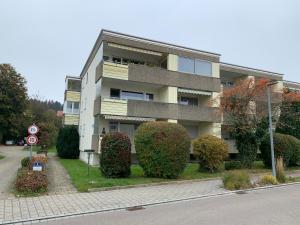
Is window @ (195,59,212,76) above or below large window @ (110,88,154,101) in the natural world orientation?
above

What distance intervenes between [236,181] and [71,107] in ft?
88.9

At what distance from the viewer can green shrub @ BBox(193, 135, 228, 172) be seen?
1880 centimetres

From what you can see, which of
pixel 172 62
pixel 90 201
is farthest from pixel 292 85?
pixel 90 201

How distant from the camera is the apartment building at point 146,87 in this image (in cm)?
2417

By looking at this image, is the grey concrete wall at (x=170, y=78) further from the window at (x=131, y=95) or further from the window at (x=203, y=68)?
the window at (x=131, y=95)

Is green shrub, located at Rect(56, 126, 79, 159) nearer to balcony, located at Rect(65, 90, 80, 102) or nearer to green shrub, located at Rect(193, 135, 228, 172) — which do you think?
balcony, located at Rect(65, 90, 80, 102)

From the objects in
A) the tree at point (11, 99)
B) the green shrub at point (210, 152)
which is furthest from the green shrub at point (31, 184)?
the tree at point (11, 99)

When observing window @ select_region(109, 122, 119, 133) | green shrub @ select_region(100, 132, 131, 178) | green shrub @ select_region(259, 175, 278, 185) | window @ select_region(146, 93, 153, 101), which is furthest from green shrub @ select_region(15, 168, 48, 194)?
Result: window @ select_region(146, 93, 153, 101)

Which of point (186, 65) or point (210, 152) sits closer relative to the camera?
point (210, 152)

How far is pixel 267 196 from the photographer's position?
12.1m

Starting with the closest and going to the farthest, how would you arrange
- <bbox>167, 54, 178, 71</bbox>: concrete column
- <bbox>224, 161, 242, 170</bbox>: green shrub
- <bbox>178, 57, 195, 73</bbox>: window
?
1. <bbox>224, 161, 242, 170</bbox>: green shrub
2. <bbox>167, 54, 178, 71</bbox>: concrete column
3. <bbox>178, 57, 195, 73</bbox>: window

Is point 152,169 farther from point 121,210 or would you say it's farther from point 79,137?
point 79,137

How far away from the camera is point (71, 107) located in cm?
Answer: 3719

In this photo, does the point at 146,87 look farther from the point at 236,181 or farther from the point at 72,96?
the point at 236,181
